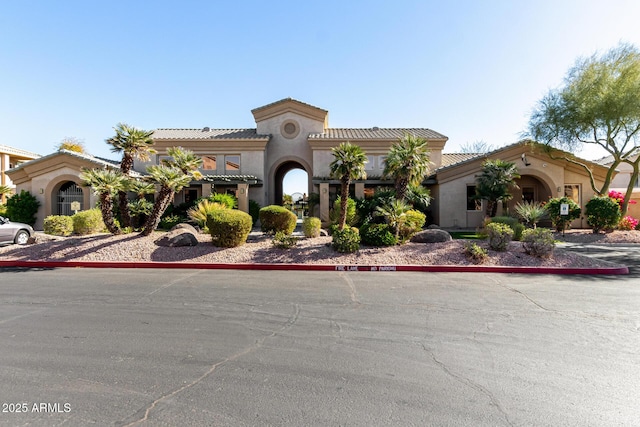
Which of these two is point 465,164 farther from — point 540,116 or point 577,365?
point 577,365

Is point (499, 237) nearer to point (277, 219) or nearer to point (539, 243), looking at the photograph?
point (539, 243)

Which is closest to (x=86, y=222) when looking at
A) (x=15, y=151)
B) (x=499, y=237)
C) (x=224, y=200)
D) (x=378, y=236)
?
(x=224, y=200)

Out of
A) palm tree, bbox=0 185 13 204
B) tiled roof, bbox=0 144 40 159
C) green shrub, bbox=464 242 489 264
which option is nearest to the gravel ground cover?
green shrub, bbox=464 242 489 264

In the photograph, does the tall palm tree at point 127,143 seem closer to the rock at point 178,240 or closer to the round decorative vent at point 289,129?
the rock at point 178,240

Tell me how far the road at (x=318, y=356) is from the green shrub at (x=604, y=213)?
12.4 meters

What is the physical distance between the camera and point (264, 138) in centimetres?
2330

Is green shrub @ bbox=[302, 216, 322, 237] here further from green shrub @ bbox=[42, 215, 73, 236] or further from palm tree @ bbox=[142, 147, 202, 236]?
green shrub @ bbox=[42, 215, 73, 236]

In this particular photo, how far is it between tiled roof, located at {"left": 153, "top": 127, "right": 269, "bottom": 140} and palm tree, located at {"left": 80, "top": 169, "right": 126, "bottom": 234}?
12.2 metres

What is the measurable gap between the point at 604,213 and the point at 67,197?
1281 inches

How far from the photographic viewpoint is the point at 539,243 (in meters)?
10.3

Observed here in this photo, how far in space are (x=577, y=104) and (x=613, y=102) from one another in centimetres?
153

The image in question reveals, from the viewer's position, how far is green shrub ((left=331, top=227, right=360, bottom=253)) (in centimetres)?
1103

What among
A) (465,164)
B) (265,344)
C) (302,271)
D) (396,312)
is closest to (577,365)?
(396,312)

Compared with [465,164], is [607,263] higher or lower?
lower
